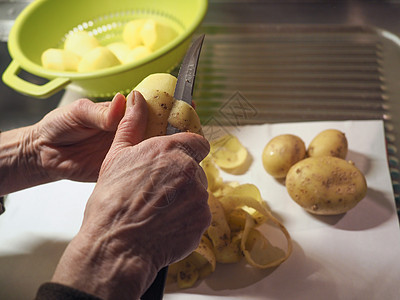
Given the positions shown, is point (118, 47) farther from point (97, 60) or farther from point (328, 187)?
point (328, 187)

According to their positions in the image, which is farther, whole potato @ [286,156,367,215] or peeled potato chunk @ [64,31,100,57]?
peeled potato chunk @ [64,31,100,57]

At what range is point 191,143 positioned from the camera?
66 cm

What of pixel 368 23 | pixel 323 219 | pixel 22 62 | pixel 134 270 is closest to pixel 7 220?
pixel 22 62

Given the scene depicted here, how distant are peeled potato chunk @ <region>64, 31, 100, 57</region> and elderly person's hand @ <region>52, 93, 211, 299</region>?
64cm

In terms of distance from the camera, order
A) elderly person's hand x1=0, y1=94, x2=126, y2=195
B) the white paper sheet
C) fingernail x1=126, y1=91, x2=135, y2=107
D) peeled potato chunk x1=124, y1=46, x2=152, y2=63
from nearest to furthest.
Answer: fingernail x1=126, y1=91, x2=135, y2=107, the white paper sheet, elderly person's hand x1=0, y1=94, x2=126, y2=195, peeled potato chunk x1=124, y1=46, x2=152, y2=63

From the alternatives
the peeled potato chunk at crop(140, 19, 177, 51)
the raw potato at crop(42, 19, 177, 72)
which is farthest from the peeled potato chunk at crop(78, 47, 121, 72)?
the peeled potato chunk at crop(140, 19, 177, 51)

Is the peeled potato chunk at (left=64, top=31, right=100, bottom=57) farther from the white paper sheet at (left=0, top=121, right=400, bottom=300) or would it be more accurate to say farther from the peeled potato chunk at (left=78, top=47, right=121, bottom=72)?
the white paper sheet at (left=0, top=121, right=400, bottom=300)

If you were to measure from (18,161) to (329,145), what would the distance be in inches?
30.5

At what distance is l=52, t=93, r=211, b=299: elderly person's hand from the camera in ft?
1.95

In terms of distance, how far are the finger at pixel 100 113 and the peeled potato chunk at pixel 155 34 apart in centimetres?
43

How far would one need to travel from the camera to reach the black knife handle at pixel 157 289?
0.64 meters

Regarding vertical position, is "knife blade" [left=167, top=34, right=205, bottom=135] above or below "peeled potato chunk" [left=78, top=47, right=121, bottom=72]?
above

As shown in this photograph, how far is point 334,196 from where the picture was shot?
0.91 meters

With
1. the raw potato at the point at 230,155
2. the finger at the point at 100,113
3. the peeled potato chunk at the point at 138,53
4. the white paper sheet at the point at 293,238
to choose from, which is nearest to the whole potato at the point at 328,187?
the white paper sheet at the point at 293,238
